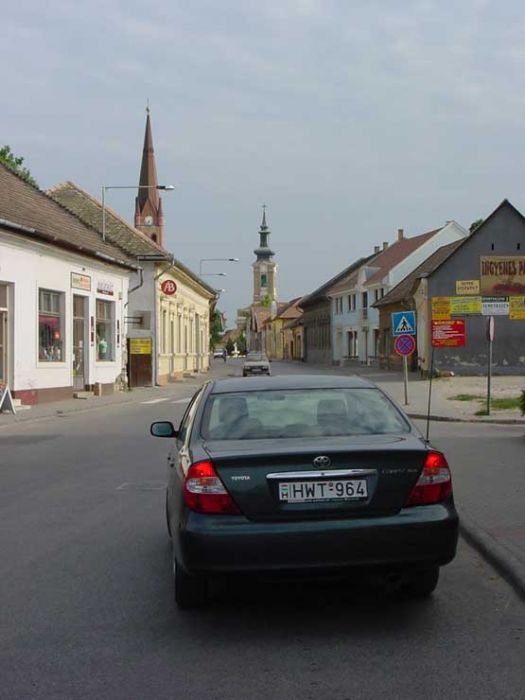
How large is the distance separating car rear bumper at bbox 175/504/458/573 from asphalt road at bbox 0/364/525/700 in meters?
0.43

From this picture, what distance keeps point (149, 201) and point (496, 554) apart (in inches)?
2411

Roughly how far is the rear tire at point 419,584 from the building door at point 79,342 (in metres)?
24.7

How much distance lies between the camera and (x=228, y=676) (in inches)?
173

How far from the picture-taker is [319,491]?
16.6ft

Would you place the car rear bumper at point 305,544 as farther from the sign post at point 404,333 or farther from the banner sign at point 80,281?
the banner sign at point 80,281

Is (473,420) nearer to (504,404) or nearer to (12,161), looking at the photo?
(504,404)

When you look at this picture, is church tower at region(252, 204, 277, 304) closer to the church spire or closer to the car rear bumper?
the church spire

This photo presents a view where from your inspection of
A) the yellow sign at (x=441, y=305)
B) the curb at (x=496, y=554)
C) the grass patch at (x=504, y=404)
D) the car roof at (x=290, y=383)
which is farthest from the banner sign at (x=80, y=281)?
the car roof at (x=290, y=383)

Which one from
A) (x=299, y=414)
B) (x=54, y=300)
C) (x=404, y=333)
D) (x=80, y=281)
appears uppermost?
(x=80, y=281)

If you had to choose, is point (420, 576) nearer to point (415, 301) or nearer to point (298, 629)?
point (298, 629)

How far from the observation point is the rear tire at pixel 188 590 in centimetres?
541

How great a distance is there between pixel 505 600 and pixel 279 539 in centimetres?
178

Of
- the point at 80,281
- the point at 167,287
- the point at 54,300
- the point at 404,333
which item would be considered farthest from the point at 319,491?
the point at 167,287

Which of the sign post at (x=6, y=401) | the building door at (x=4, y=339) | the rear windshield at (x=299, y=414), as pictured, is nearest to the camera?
the rear windshield at (x=299, y=414)
